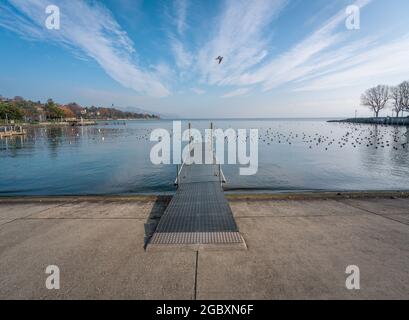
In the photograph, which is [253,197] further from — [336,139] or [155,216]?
[336,139]

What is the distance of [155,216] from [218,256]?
2.72 m

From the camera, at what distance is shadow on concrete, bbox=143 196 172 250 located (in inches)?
211

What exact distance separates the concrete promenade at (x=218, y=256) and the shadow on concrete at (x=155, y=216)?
0.10 meters

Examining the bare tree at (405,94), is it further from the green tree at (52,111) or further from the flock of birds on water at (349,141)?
the green tree at (52,111)

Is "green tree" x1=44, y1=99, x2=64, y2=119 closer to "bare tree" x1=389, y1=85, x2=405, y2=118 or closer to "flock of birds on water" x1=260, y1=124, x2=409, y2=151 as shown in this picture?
"flock of birds on water" x1=260, y1=124, x2=409, y2=151

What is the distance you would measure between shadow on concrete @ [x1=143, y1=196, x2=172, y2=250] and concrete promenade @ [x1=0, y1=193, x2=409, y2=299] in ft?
0.32

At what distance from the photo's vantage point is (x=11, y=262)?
4.26 meters

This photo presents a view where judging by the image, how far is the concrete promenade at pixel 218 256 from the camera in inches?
136

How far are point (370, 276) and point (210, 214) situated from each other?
349 cm

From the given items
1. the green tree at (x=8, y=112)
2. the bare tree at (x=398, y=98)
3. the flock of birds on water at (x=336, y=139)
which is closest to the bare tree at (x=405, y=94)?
the bare tree at (x=398, y=98)

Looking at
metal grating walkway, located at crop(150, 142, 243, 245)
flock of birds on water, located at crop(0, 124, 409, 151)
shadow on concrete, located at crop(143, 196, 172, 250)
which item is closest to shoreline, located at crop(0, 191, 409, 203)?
shadow on concrete, located at crop(143, 196, 172, 250)
